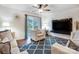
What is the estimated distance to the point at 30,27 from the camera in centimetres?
140

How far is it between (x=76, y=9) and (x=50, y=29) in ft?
1.70

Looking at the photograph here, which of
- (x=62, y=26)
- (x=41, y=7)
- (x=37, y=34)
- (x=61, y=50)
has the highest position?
(x=41, y=7)

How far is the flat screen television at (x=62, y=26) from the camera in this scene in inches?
51.3

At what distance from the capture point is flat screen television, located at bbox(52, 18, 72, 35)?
4.27 feet

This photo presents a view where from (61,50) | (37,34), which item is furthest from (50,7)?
(61,50)

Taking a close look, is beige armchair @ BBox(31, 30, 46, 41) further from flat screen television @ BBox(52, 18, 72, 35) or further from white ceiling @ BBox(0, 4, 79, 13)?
white ceiling @ BBox(0, 4, 79, 13)

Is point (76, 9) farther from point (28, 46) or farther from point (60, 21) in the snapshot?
point (28, 46)

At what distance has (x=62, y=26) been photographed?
137 centimetres

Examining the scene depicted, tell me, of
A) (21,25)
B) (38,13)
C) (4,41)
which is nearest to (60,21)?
(38,13)

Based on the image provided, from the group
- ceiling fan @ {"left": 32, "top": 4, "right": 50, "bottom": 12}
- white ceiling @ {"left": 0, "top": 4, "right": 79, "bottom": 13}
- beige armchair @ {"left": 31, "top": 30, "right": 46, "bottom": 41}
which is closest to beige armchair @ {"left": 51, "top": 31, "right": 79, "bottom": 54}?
beige armchair @ {"left": 31, "top": 30, "right": 46, "bottom": 41}

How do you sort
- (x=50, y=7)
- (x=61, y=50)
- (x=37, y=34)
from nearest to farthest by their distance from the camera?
1. (x=61, y=50)
2. (x=50, y=7)
3. (x=37, y=34)

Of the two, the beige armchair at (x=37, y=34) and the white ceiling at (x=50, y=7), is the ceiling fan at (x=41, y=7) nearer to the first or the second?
the white ceiling at (x=50, y=7)

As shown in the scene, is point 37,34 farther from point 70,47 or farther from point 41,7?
point 70,47

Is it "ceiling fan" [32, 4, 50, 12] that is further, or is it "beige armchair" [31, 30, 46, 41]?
"beige armchair" [31, 30, 46, 41]
